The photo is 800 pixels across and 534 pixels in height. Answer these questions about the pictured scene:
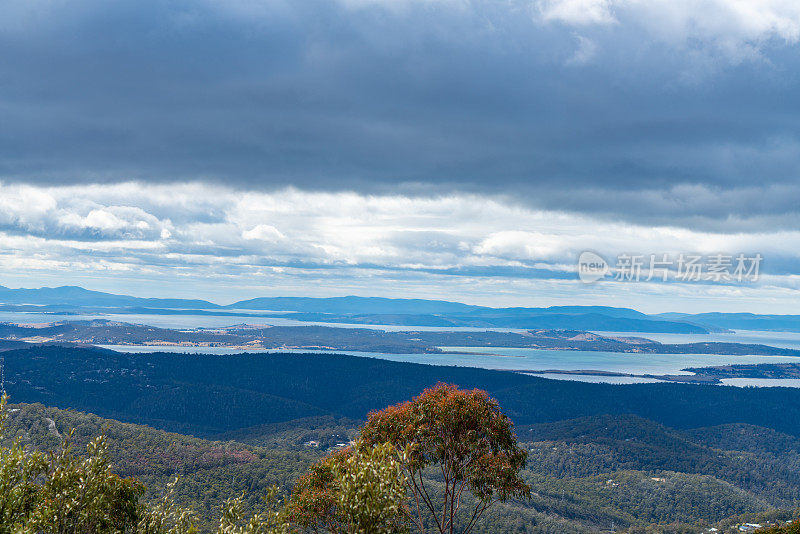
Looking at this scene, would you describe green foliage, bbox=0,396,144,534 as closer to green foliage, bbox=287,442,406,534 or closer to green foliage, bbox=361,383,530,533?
green foliage, bbox=287,442,406,534

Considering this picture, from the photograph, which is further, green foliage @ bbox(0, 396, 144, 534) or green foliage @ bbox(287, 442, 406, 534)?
green foliage @ bbox(0, 396, 144, 534)

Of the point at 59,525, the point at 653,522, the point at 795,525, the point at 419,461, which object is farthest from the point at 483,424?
the point at 653,522

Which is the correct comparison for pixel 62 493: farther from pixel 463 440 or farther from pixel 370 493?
pixel 463 440

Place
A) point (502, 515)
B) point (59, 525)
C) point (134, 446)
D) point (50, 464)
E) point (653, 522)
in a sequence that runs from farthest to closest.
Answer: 1. point (653, 522)
2. point (134, 446)
3. point (502, 515)
4. point (50, 464)
5. point (59, 525)

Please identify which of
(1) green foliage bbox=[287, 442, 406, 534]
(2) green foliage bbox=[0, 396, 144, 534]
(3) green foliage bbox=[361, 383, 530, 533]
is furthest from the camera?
(3) green foliage bbox=[361, 383, 530, 533]

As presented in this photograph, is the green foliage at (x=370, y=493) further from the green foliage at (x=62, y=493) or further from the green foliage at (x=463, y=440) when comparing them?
the green foliage at (x=62, y=493)

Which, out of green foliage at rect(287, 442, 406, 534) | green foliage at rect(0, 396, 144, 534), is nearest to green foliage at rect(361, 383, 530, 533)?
green foliage at rect(287, 442, 406, 534)

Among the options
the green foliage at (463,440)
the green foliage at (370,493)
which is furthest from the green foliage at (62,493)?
the green foliage at (463,440)

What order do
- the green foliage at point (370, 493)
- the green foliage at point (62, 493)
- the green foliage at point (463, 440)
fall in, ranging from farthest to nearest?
1. the green foliage at point (463, 440)
2. the green foliage at point (62, 493)
3. the green foliage at point (370, 493)

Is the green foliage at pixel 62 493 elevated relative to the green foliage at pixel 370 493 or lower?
lower

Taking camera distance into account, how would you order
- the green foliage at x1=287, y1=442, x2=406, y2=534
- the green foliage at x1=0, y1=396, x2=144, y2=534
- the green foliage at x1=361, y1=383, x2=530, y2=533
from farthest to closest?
the green foliage at x1=361, y1=383, x2=530, y2=533 → the green foliage at x1=0, y1=396, x2=144, y2=534 → the green foliage at x1=287, y1=442, x2=406, y2=534

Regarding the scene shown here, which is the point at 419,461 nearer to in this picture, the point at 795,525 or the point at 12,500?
the point at 12,500
